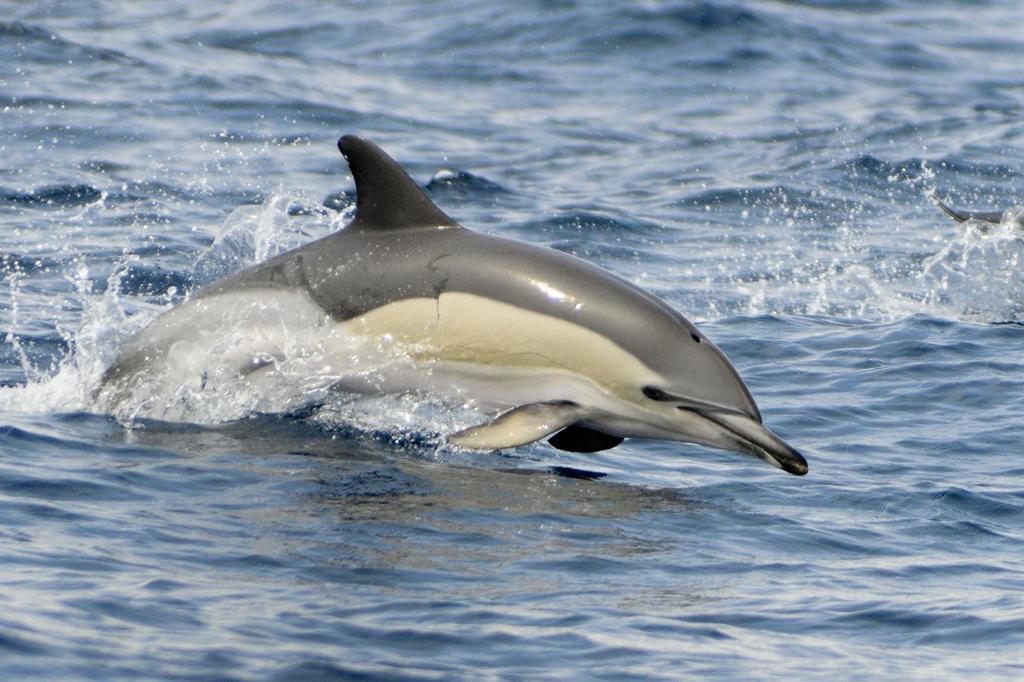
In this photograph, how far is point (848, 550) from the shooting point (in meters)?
6.75

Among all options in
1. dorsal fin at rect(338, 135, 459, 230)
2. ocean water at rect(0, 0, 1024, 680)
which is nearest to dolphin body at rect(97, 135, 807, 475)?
dorsal fin at rect(338, 135, 459, 230)

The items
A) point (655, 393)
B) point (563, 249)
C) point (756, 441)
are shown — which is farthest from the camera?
point (563, 249)

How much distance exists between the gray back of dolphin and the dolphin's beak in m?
0.05

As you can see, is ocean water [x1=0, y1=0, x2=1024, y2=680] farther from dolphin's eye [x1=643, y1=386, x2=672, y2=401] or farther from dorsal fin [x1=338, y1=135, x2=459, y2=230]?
dorsal fin [x1=338, y1=135, x2=459, y2=230]

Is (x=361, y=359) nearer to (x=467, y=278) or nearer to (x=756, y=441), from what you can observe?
(x=467, y=278)

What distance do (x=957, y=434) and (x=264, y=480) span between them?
3.77m

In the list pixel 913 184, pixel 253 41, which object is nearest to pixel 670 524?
pixel 913 184

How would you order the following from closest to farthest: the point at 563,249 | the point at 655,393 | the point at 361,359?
1. the point at 655,393
2. the point at 361,359
3. the point at 563,249

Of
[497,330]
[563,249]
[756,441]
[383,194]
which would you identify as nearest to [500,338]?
[497,330]

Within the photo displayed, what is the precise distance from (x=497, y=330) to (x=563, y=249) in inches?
245

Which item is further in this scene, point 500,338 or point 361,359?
point 361,359

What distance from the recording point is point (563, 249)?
13.6 m

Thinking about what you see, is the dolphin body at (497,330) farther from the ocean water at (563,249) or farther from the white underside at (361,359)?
the ocean water at (563,249)

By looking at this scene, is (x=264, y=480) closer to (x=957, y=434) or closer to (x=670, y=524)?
(x=670, y=524)
